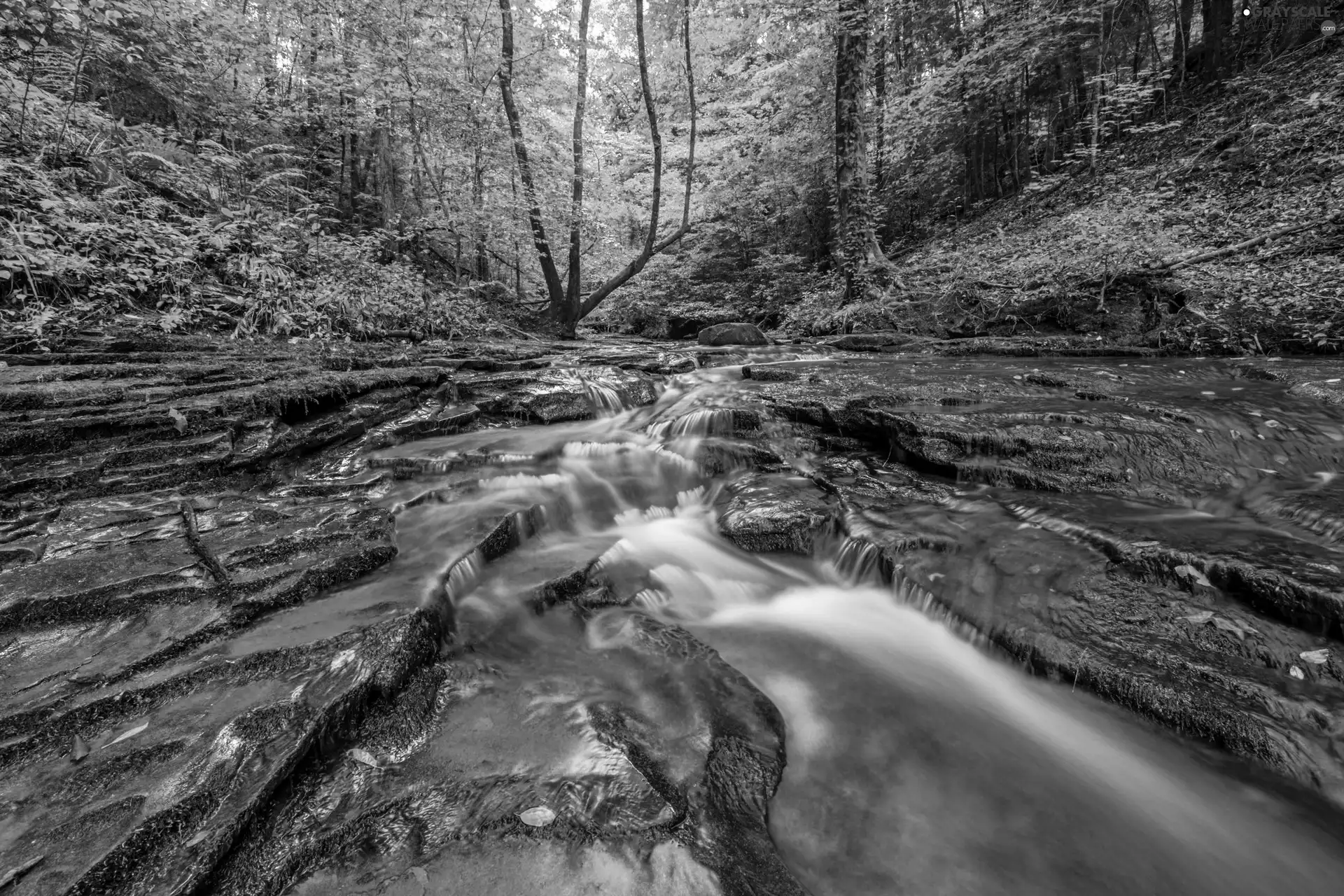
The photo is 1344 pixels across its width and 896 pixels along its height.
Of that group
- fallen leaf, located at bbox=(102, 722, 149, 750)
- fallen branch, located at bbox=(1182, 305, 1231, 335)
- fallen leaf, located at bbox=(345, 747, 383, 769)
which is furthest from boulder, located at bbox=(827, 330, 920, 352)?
fallen leaf, located at bbox=(102, 722, 149, 750)

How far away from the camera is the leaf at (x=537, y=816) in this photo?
1687 millimetres

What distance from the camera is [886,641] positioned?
3.08 m

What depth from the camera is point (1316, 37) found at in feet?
36.1

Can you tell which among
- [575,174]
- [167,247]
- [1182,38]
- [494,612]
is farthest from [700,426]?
[1182,38]

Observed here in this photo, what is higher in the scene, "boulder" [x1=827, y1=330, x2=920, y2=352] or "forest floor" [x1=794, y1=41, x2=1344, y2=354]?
"forest floor" [x1=794, y1=41, x2=1344, y2=354]

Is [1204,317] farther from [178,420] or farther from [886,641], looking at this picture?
[178,420]

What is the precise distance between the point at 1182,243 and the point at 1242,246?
893mm

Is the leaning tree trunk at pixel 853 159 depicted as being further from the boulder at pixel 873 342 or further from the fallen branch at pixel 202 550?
the fallen branch at pixel 202 550

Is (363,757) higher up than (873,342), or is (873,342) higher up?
(873,342)

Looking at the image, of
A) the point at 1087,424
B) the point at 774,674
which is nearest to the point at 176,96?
the point at 774,674

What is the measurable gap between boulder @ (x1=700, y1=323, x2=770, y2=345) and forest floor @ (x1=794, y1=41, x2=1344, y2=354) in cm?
140

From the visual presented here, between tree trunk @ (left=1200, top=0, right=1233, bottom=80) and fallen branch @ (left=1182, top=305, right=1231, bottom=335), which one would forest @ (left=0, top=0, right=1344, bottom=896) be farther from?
tree trunk @ (left=1200, top=0, right=1233, bottom=80)

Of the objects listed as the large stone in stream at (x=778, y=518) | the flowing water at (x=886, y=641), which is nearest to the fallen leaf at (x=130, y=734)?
the flowing water at (x=886, y=641)

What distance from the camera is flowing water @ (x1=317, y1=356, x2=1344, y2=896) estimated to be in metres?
1.86
